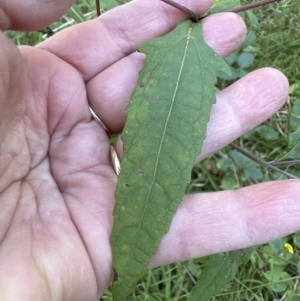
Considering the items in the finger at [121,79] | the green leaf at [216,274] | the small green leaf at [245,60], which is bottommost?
the green leaf at [216,274]

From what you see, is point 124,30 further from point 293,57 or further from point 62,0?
point 293,57

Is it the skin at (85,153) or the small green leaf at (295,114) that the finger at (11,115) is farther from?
the small green leaf at (295,114)

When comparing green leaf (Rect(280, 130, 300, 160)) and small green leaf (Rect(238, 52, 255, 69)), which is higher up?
green leaf (Rect(280, 130, 300, 160))

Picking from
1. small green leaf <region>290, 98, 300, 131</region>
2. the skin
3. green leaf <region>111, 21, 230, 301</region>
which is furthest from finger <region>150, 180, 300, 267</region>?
small green leaf <region>290, 98, 300, 131</region>

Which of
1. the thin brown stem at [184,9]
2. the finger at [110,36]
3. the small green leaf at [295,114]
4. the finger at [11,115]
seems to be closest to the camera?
the finger at [11,115]

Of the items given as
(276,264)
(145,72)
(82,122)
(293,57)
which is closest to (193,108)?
(145,72)

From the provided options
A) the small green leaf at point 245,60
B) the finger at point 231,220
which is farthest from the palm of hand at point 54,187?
the small green leaf at point 245,60

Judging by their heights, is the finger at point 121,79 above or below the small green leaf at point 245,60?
above

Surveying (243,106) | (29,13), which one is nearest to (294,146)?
(243,106)

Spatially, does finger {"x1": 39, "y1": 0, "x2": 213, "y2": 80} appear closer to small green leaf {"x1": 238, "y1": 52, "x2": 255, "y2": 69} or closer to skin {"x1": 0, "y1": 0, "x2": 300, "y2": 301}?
skin {"x1": 0, "y1": 0, "x2": 300, "y2": 301}
